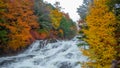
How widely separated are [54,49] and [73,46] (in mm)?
2442

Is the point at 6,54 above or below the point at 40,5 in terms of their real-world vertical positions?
below

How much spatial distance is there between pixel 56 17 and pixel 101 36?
3651cm

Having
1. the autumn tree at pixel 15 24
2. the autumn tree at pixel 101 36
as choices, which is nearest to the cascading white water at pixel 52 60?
the autumn tree at pixel 15 24

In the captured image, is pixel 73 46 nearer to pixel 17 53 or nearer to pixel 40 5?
pixel 17 53

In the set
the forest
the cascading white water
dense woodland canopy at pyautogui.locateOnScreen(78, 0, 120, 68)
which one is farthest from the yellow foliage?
dense woodland canopy at pyautogui.locateOnScreen(78, 0, 120, 68)

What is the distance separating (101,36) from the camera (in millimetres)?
13773

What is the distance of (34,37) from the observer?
36594 mm

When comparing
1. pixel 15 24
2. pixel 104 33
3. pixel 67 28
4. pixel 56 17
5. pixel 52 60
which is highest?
pixel 56 17

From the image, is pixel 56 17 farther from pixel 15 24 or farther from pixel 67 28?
pixel 15 24

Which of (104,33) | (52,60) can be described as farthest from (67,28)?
(104,33)

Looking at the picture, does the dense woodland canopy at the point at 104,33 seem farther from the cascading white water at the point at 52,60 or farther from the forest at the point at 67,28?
the cascading white water at the point at 52,60

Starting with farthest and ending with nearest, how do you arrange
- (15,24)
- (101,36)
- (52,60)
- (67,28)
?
(67,28)
(15,24)
(52,60)
(101,36)

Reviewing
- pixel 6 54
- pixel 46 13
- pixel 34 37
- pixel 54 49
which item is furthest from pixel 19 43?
pixel 46 13

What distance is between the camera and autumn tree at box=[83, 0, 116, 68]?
13.6m
